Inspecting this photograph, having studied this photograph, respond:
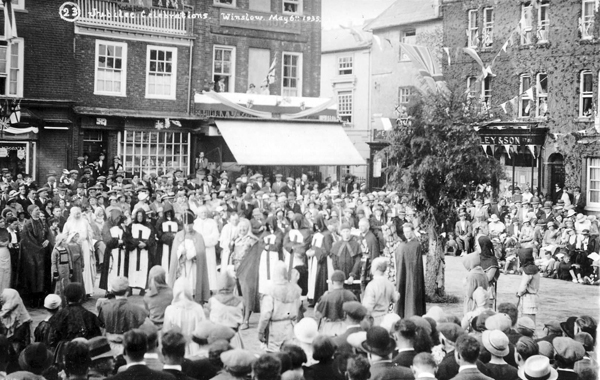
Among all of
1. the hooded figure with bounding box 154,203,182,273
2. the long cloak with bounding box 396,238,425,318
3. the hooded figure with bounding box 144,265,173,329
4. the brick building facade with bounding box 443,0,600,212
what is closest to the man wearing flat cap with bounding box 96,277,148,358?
the hooded figure with bounding box 144,265,173,329

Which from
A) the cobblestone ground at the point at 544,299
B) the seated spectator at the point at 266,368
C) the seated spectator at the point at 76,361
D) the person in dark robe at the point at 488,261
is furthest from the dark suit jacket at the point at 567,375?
the cobblestone ground at the point at 544,299

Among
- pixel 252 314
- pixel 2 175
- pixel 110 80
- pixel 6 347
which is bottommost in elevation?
pixel 252 314

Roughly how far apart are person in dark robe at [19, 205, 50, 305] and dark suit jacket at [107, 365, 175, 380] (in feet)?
26.3

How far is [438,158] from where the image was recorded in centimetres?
1351

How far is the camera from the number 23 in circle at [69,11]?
2367cm

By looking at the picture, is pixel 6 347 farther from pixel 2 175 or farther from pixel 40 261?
pixel 2 175

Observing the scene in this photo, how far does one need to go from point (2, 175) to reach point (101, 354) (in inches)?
599

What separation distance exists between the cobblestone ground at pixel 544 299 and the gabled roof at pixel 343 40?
670 inches

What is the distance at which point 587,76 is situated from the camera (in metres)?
27.8

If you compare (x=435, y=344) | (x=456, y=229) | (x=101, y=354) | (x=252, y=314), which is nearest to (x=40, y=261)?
(x=252, y=314)

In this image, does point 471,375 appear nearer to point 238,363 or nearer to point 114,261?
point 238,363

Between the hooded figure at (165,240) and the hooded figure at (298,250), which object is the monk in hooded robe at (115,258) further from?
the hooded figure at (298,250)

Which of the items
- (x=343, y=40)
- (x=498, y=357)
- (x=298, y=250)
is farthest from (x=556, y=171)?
(x=498, y=357)

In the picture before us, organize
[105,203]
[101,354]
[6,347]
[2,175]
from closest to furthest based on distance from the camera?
1. [6,347]
2. [101,354]
3. [105,203]
4. [2,175]
